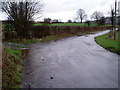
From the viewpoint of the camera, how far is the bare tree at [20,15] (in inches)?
785

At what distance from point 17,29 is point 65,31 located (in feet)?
43.6

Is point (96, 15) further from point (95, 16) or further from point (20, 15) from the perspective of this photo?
point (20, 15)

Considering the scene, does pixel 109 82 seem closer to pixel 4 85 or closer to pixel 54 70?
pixel 54 70

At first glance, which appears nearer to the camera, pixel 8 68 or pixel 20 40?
pixel 8 68

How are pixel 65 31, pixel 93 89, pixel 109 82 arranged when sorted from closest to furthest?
pixel 93 89 → pixel 109 82 → pixel 65 31

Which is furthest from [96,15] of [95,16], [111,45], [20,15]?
[111,45]

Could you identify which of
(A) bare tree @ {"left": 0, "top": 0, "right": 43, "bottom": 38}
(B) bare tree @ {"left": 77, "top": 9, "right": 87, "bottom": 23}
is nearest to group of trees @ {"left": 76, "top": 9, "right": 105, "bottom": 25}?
(B) bare tree @ {"left": 77, "top": 9, "right": 87, "bottom": 23}

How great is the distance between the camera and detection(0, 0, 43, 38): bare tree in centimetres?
1994

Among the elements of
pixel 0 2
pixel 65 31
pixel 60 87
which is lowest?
pixel 60 87

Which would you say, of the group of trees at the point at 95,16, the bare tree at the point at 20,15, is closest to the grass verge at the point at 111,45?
the bare tree at the point at 20,15

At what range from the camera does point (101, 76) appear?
6.17 meters

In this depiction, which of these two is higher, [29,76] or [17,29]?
[17,29]

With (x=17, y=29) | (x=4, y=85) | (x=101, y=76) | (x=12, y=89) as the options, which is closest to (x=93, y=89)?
(x=101, y=76)

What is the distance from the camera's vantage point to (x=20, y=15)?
1991 centimetres
